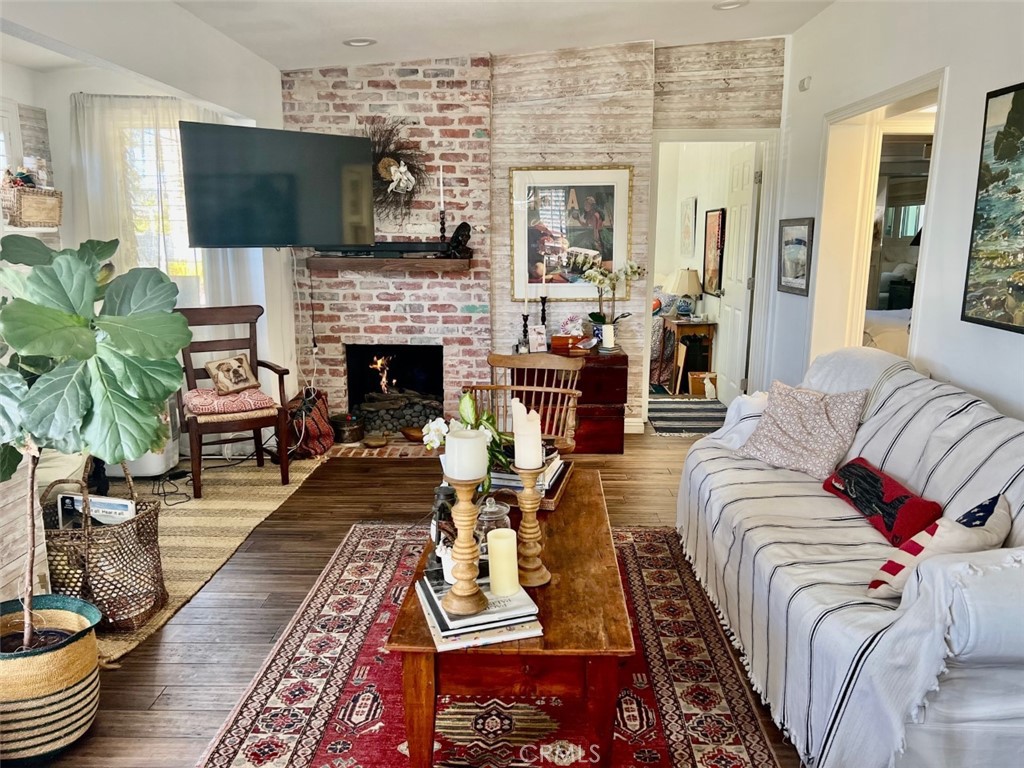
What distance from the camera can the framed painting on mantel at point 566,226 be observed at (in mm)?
4922

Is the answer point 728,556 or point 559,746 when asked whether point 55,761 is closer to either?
point 559,746

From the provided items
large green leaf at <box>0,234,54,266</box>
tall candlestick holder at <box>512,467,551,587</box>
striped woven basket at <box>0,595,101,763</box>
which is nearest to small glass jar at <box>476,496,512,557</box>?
tall candlestick holder at <box>512,467,551,587</box>

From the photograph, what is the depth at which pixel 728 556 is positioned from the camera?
2.53m

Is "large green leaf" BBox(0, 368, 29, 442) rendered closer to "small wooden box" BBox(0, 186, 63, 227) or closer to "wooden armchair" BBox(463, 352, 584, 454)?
"wooden armchair" BBox(463, 352, 584, 454)

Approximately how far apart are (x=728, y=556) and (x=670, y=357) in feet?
14.5

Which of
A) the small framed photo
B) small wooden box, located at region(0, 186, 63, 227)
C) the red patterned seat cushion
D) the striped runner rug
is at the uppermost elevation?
small wooden box, located at region(0, 186, 63, 227)

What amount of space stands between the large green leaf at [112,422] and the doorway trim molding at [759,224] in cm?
385

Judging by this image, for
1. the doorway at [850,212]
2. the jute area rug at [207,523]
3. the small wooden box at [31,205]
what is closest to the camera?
the jute area rug at [207,523]

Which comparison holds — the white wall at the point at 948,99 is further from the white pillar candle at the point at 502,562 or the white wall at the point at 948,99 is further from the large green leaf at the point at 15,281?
the large green leaf at the point at 15,281

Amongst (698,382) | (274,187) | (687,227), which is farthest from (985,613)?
(687,227)

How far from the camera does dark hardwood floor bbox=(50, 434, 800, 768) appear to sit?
2078 millimetres

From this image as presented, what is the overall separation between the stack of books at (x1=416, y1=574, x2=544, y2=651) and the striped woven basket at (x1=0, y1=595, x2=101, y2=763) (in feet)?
3.38

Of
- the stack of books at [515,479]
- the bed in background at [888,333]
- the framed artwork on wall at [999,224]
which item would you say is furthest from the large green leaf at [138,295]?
the bed in background at [888,333]

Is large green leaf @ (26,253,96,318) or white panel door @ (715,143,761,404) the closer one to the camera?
large green leaf @ (26,253,96,318)
